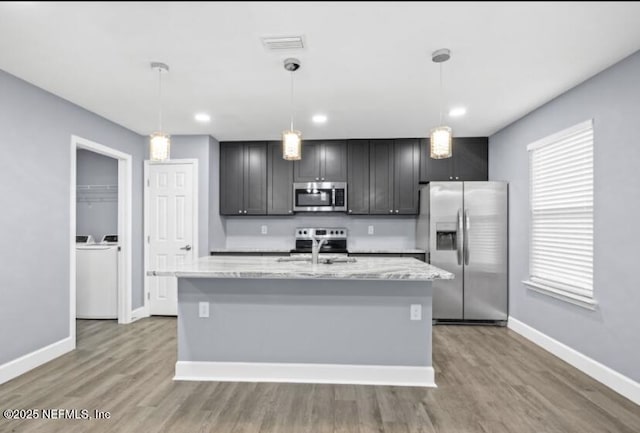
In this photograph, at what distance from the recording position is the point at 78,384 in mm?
2633

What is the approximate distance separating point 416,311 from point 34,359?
322 centimetres

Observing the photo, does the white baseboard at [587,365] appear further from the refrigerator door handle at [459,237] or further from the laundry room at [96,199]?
the laundry room at [96,199]

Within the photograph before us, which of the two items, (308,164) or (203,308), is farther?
(308,164)

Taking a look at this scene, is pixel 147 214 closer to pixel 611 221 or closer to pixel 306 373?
pixel 306 373

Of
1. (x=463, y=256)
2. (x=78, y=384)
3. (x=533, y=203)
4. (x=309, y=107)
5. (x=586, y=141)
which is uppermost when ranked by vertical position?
(x=309, y=107)

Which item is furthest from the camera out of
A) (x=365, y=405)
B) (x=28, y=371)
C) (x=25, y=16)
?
(x=28, y=371)

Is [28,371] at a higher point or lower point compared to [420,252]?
lower

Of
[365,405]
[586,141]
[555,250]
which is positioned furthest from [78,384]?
[586,141]

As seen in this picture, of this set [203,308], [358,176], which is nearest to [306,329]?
[203,308]

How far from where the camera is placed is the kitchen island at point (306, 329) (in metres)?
2.63

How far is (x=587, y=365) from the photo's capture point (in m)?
2.83

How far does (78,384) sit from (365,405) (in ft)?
7.19

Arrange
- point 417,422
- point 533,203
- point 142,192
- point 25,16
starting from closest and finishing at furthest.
A: point 25,16, point 417,422, point 533,203, point 142,192

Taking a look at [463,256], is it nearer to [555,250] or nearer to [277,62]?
[555,250]
